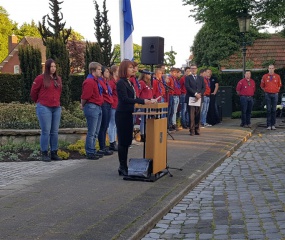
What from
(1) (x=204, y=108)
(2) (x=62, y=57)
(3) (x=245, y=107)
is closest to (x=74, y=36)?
(2) (x=62, y=57)

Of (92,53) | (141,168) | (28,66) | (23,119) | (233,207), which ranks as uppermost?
(92,53)

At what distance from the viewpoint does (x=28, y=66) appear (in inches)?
868

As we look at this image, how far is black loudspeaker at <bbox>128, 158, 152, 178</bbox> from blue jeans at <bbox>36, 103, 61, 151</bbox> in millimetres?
2635

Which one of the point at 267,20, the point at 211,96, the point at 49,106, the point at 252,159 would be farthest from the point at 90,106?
the point at 267,20

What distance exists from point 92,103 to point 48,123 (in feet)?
2.93

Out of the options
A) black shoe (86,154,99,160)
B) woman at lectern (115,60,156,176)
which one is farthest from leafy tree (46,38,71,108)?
woman at lectern (115,60,156,176)

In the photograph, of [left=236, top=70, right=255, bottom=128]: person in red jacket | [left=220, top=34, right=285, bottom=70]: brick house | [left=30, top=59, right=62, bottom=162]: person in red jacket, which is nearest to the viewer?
[left=30, top=59, right=62, bottom=162]: person in red jacket

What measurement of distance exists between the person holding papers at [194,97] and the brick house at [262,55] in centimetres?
2347

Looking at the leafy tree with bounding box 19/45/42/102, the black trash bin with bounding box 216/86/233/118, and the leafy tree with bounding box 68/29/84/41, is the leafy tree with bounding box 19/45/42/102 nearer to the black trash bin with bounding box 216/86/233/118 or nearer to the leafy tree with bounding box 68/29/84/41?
the black trash bin with bounding box 216/86/233/118

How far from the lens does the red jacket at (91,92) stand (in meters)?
10.7

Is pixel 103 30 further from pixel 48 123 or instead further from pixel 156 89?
pixel 48 123

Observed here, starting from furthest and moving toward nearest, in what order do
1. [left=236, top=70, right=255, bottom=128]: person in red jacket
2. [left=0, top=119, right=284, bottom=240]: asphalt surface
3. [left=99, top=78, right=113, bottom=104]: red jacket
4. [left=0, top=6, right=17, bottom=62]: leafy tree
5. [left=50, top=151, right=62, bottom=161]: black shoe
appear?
[left=0, top=6, right=17, bottom=62]: leafy tree → [left=236, top=70, right=255, bottom=128]: person in red jacket → [left=99, top=78, right=113, bottom=104]: red jacket → [left=50, top=151, right=62, bottom=161]: black shoe → [left=0, top=119, right=284, bottom=240]: asphalt surface

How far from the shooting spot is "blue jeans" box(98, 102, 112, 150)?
11570mm

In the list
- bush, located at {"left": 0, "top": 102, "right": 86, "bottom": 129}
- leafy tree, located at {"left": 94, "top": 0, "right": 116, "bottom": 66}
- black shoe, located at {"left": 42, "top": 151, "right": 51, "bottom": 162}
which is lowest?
black shoe, located at {"left": 42, "top": 151, "right": 51, "bottom": 162}
